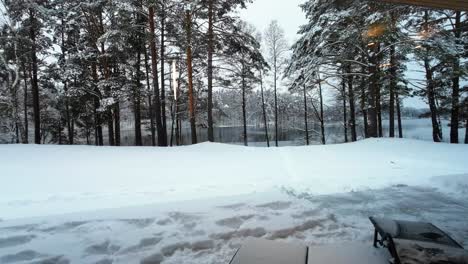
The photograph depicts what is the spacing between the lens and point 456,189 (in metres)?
5.38

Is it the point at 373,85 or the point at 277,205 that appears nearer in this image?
the point at 277,205

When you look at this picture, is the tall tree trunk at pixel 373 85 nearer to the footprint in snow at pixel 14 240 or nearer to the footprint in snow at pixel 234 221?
the footprint in snow at pixel 234 221

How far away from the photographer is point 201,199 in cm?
507

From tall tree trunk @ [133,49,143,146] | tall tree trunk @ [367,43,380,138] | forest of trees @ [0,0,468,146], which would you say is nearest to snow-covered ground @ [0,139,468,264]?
tall tree trunk @ [367,43,380,138]

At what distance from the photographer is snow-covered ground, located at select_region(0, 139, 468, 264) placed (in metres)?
3.37

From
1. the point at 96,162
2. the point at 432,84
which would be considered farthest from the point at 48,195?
the point at 432,84

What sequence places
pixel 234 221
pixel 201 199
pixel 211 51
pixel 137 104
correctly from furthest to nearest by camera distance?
1. pixel 137 104
2. pixel 211 51
3. pixel 201 199
4. pixel 234 221

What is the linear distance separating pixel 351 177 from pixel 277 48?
16277 mm

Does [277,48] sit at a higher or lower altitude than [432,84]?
higher

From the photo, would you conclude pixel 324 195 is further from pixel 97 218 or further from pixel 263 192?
pixel 97 218

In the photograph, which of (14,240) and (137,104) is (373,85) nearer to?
(137,104)

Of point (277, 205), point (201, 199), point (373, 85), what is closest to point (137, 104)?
point (201, 199)

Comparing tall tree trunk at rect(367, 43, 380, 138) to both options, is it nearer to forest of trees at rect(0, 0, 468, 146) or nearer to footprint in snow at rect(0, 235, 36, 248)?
forest of trees at rect(0, 0, 468, 146)

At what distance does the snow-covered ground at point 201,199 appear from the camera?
3.37 m
